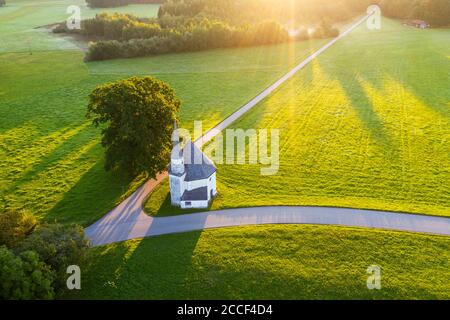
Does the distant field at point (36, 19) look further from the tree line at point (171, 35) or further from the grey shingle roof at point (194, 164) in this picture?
the grey shingle roof at point (194, 164)

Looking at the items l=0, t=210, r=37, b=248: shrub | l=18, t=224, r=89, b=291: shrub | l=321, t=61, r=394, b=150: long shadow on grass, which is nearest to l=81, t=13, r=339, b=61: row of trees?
l=321, t=61, r=394, b=150: long shadow on grass

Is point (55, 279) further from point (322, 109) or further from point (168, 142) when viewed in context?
point (322, 109)

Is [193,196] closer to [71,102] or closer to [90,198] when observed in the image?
[90,198]

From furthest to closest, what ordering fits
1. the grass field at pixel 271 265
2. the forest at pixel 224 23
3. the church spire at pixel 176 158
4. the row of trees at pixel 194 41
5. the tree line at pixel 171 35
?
the forest at pixel 224 23 → the tree line at pixel 171 35 → the row of trees at pixel 194 41 → the church spire at pixel 176 158 → the grass field at pixel 271 265

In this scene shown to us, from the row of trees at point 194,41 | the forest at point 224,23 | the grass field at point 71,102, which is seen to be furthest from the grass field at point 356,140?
the forest at point 224,23

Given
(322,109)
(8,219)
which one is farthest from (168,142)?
(322,109)

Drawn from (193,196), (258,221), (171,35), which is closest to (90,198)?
(193,196)
